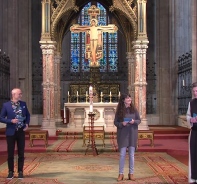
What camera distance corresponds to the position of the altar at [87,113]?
19.0m

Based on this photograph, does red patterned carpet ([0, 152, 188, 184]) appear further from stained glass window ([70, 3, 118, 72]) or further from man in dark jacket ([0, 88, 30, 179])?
stained glass window ([70, 3, 118, 72])

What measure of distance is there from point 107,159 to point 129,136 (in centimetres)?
372

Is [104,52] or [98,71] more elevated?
[104,52]

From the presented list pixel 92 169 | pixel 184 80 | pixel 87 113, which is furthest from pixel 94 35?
pixel 92 169

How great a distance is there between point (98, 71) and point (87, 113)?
8.09 ft

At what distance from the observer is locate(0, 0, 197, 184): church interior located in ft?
50.0

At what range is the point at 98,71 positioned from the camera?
811 inches

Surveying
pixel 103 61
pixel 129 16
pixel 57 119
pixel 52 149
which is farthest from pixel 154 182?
pixel 103 61

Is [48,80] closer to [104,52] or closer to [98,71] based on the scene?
[98,71]

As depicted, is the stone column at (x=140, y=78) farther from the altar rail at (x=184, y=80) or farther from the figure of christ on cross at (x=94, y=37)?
the altar rail at (x=184, y=80)

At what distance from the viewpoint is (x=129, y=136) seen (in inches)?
353

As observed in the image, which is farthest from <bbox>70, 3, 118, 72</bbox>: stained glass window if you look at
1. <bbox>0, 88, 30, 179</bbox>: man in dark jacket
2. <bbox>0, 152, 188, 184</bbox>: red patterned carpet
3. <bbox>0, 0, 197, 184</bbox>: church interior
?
<bbox>0, 88, 30, 179</bbox>: man in dark jacket

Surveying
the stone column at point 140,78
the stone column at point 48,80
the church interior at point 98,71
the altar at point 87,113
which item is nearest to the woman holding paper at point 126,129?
the church interior at point 98,71

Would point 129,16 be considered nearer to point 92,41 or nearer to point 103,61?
point 92,41
